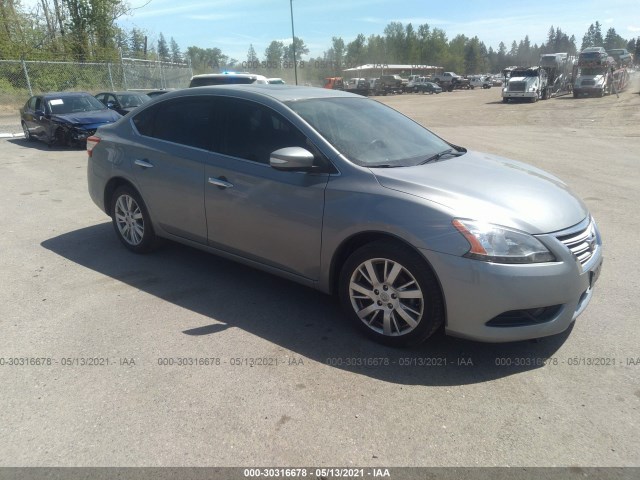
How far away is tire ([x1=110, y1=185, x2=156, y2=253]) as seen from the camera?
16.8ft

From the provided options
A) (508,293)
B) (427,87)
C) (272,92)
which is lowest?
(427,87)

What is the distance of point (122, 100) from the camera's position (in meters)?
16.9

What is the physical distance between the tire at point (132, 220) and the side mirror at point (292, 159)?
201 centimetres

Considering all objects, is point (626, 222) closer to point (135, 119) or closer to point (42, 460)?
point (135, 119)

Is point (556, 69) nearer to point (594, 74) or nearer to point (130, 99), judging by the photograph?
point (594, 74)

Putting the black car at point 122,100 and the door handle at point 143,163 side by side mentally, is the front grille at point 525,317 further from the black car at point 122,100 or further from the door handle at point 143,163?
the black car at point 122,100

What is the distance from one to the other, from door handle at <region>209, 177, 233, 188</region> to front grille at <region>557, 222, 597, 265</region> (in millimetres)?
2486

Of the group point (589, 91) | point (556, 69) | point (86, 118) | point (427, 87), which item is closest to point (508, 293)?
point (86, 118)

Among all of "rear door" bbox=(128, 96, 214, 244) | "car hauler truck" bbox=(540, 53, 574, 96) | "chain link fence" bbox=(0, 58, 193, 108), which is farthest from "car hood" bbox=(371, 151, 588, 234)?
"car hauler truck" bbox=(540, 53, 574, 96)

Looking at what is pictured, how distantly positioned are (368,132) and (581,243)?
5.83ft

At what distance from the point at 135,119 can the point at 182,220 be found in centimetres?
134

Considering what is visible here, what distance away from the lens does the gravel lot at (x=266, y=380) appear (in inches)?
102

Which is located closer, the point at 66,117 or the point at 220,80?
the point at 66,117

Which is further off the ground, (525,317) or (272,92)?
(272,92)
